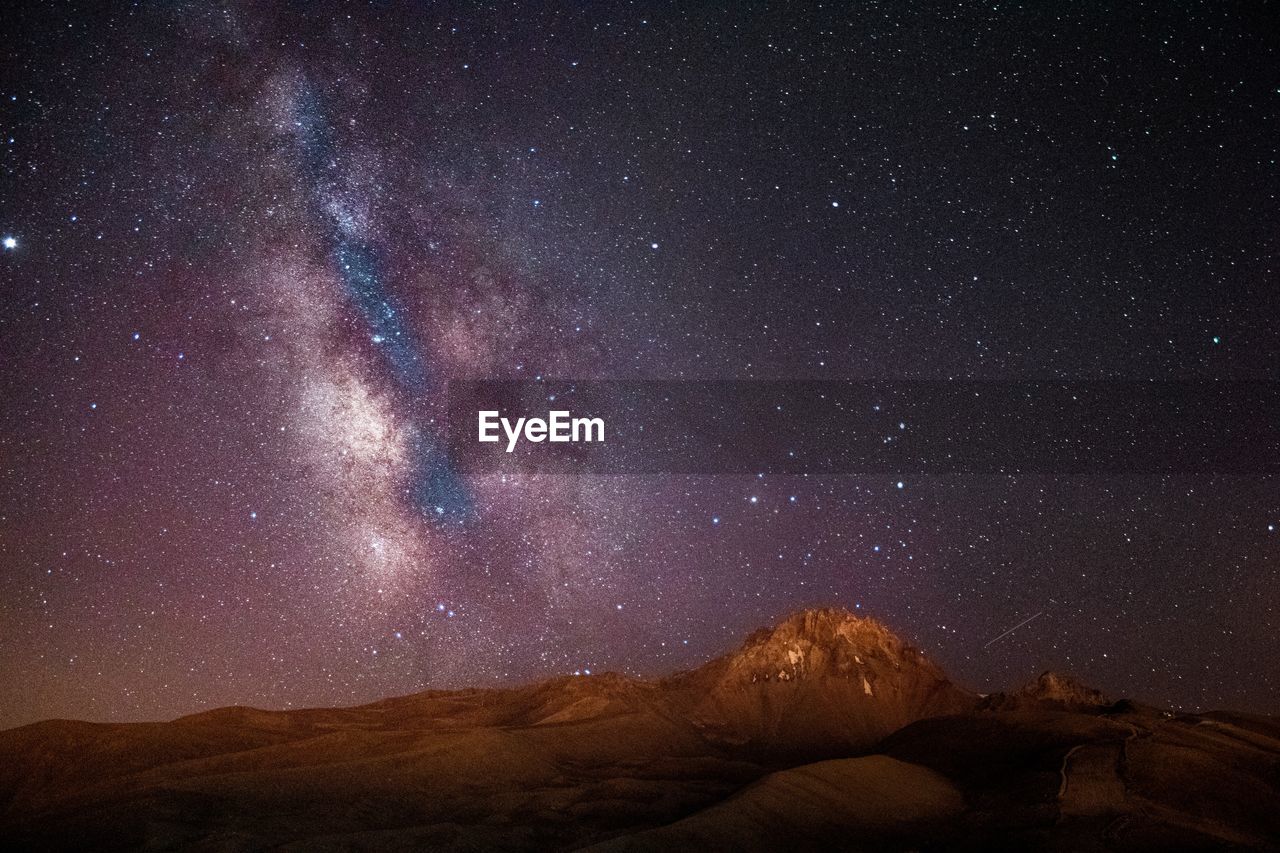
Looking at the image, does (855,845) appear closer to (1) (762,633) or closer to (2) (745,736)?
(2) (745,736)

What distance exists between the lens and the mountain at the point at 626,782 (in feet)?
150

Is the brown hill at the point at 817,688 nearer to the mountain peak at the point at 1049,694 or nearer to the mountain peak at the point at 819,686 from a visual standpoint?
the mountain peak at the point at 819,686

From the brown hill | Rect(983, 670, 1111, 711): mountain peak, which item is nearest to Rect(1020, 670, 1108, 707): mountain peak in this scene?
Rect(983, 670, 1111, 711): mountain peak

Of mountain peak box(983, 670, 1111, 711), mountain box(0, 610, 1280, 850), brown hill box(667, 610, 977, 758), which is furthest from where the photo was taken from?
brown hill box(667, 610, 977, 758)

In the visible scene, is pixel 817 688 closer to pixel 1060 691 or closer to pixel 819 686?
pixel 819 686

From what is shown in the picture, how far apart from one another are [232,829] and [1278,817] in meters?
50.1

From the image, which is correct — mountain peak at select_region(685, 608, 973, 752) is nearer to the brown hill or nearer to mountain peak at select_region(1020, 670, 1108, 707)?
the brown hill

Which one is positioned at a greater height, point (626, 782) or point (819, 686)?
point (819, 686)

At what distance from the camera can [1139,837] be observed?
4144 centimetres

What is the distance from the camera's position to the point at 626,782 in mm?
62188

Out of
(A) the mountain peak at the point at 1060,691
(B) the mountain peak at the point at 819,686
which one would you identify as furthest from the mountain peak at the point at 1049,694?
(B) the mountain peak at the point at 819,686

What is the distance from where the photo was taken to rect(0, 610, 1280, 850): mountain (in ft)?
150

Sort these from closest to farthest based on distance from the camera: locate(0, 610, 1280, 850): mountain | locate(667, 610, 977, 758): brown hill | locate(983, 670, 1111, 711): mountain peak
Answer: locate(0, 610, 1280, 850): mountain
locate(983, 670, 1111, 711): mountain peak
locate(667, 610, 977, 758): brown hill

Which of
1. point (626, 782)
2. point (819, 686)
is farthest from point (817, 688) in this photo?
point (626, 782)
